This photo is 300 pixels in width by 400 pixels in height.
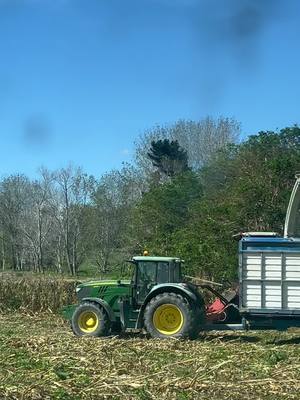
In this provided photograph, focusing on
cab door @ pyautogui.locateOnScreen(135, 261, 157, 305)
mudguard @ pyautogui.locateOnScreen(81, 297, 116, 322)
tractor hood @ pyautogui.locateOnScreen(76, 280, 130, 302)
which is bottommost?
mudguard @ pyautogui.locateOnScreen(81, 297, 116, 322)

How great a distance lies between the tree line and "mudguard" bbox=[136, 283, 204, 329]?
823 cm

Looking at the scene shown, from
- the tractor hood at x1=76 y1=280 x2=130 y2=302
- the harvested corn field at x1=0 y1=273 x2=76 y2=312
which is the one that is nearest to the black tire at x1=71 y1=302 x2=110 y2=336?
the tractor hood at x1=76 y1=280 x2=130 y2=302

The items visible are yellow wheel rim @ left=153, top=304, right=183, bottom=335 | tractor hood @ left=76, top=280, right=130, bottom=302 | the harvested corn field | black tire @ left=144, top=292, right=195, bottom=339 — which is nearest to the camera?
black tire @ left=144, top=292, right=195, bottom=339

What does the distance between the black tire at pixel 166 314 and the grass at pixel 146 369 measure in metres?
0.74

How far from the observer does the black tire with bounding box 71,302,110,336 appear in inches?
637

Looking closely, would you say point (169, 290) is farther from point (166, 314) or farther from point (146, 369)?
point (146, 369)

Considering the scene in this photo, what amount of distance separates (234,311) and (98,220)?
38934mm

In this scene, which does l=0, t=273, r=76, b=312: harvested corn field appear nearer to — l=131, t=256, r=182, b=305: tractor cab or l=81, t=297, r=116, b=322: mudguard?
l=81, t=297, r=116, b=322: mudguard

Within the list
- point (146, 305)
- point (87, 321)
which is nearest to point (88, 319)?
point (87, 321)

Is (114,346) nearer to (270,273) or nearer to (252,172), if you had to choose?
(270,273)

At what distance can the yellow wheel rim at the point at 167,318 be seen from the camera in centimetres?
1561

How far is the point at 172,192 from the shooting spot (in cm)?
3700

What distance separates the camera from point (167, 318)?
15.7 metres

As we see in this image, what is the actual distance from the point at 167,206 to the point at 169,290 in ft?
67.4
